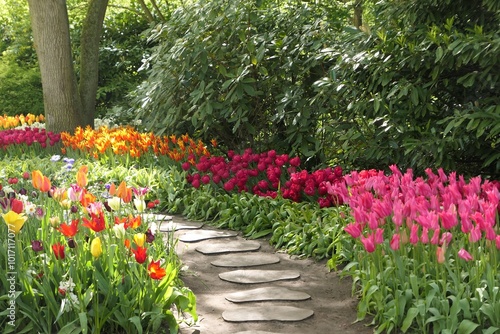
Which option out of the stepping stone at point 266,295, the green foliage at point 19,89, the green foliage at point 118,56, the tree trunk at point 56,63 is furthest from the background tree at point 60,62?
the stepping stone at point 266,295

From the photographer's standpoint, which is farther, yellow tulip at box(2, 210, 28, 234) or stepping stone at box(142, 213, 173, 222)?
stepping stone at box(142, 213, 173, 222)

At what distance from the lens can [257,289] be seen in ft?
14.5

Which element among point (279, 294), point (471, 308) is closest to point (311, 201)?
point (279, 294)

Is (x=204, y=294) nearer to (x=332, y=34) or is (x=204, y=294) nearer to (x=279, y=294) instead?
(x=279, y=294)

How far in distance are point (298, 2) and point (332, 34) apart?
1050 millimetres

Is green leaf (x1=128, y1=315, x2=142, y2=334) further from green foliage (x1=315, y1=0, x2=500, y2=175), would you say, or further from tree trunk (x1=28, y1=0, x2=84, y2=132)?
tree trunk (x1=28, y1=0, x2=84, y2=132)

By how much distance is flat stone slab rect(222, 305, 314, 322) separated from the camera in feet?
12.9

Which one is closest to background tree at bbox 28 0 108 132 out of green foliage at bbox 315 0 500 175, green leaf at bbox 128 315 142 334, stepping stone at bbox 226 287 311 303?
green foliage at bbox 315 0 500 175

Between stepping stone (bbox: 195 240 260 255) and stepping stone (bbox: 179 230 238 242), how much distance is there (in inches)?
6.3

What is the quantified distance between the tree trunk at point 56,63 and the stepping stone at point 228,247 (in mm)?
5689

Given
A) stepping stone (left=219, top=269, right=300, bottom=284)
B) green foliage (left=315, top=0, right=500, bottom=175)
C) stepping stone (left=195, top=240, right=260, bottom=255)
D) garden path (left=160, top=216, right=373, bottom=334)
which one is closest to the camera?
garden path (left=160, top=216, right=373, bottom=334)

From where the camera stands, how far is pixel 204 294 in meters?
4.43

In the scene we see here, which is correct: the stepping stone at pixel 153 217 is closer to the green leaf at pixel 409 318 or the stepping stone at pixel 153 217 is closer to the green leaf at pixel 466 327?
the green leaf at pixel 409 318

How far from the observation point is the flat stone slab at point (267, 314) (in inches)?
155
